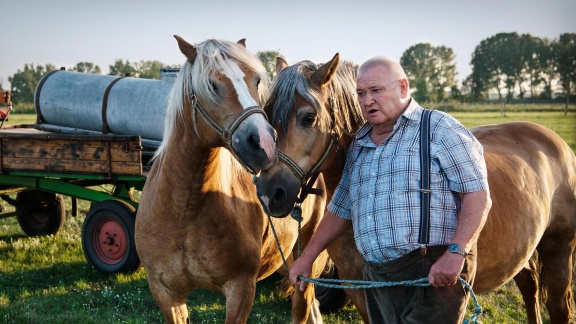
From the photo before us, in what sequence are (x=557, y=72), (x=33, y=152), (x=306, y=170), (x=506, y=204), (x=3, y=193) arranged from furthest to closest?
1. (x=557, y=72)
2. (x=3, y=193)
3. (x=33, y=152)
4. (x=506, y=204)
5. (x=306, y=170)

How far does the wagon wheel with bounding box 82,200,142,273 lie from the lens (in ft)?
19.4

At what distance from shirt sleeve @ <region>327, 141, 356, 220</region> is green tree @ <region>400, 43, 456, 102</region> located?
69.0 meters

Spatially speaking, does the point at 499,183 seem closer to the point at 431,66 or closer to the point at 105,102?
the point at 105,102

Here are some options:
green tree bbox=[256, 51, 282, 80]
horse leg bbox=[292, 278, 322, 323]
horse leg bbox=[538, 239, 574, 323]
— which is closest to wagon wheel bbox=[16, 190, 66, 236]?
green tree bbox=[256, 51, 282, 80]

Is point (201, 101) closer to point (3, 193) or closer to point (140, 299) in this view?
point (140, 299)

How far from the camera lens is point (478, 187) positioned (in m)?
2.26

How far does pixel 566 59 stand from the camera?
233 feet

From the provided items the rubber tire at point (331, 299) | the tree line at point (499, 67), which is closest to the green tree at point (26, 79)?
the tree line at point (499, 67)

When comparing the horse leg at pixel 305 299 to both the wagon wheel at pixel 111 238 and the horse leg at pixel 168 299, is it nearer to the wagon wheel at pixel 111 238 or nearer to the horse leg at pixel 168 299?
the horse leg at pixel 168 299

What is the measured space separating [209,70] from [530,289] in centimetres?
347

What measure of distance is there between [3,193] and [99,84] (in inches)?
99.4

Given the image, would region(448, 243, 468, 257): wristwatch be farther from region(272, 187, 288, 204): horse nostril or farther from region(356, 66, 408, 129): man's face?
region(272, 187, 288, 204): horse nostril

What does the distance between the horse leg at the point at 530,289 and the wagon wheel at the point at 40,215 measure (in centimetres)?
656

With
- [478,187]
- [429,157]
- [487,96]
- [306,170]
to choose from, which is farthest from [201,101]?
[487,96]
